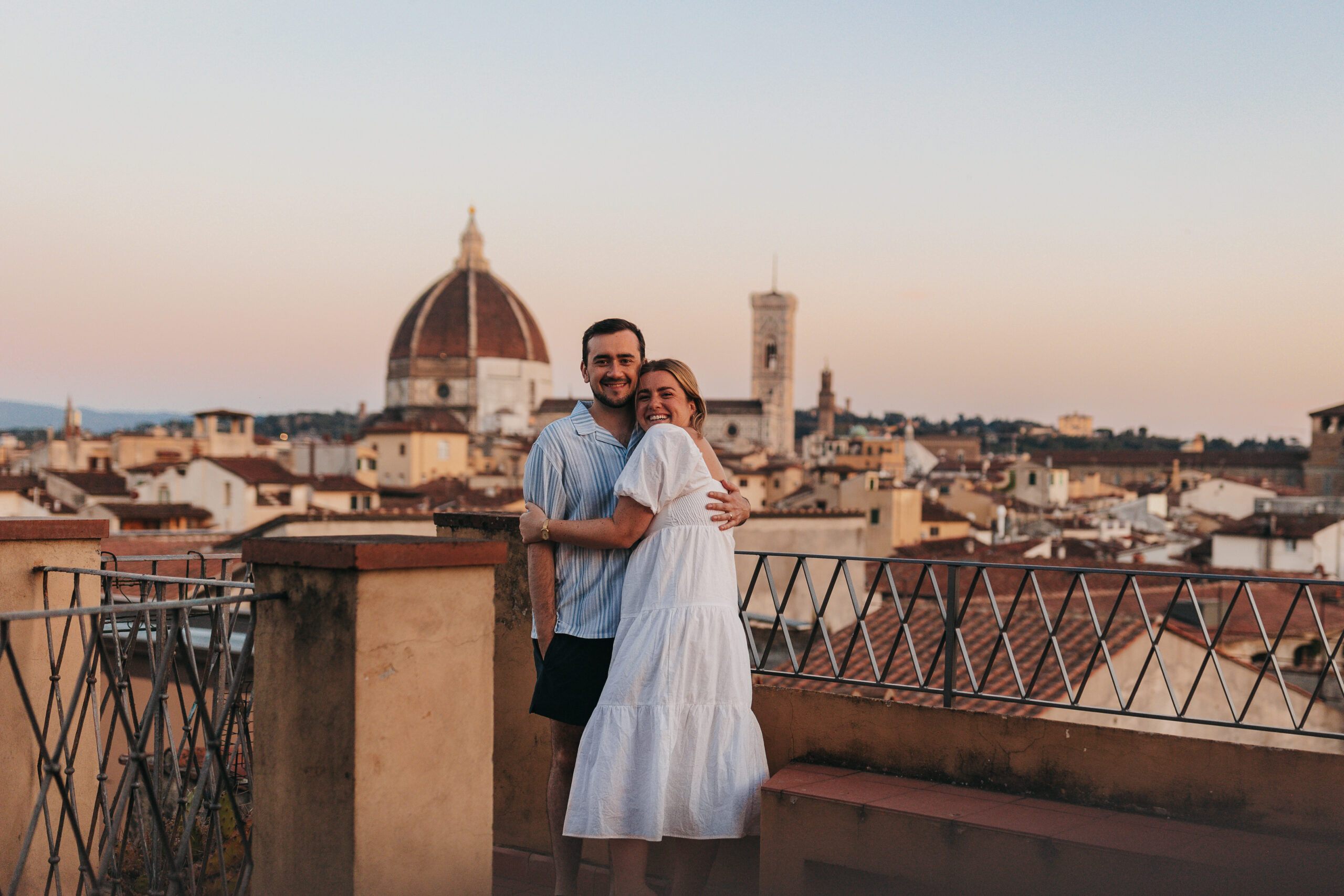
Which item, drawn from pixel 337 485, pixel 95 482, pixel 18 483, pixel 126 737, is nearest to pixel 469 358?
pixel 95 482

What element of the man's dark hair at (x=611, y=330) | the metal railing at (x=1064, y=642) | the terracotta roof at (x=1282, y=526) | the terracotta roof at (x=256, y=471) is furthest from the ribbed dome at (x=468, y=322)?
the man's dark hair at (x=611, y=330)

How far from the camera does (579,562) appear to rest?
9.37ft

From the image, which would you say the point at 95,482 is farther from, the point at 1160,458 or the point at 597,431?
the point at 1160,458

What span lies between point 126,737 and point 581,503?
192cm

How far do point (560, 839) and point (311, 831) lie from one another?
0.76 meters

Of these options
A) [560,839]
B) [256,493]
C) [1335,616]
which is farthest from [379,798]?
[256,493]

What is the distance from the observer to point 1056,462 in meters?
99.1

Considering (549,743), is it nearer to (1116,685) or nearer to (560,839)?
(560,839)

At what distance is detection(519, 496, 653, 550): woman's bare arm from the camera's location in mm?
2732

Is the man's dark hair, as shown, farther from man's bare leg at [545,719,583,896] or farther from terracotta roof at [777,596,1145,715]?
terracotta roof at [777,596,1145,715]

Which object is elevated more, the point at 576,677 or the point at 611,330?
the point at 611,330

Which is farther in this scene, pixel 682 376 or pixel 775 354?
pixel 775 354

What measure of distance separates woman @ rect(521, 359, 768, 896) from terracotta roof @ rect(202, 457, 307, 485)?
94.2 feet

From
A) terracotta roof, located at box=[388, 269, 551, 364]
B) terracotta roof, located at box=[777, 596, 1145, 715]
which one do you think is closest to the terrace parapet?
terracotta roof, located at box=[777, 596, 1145, 715]
